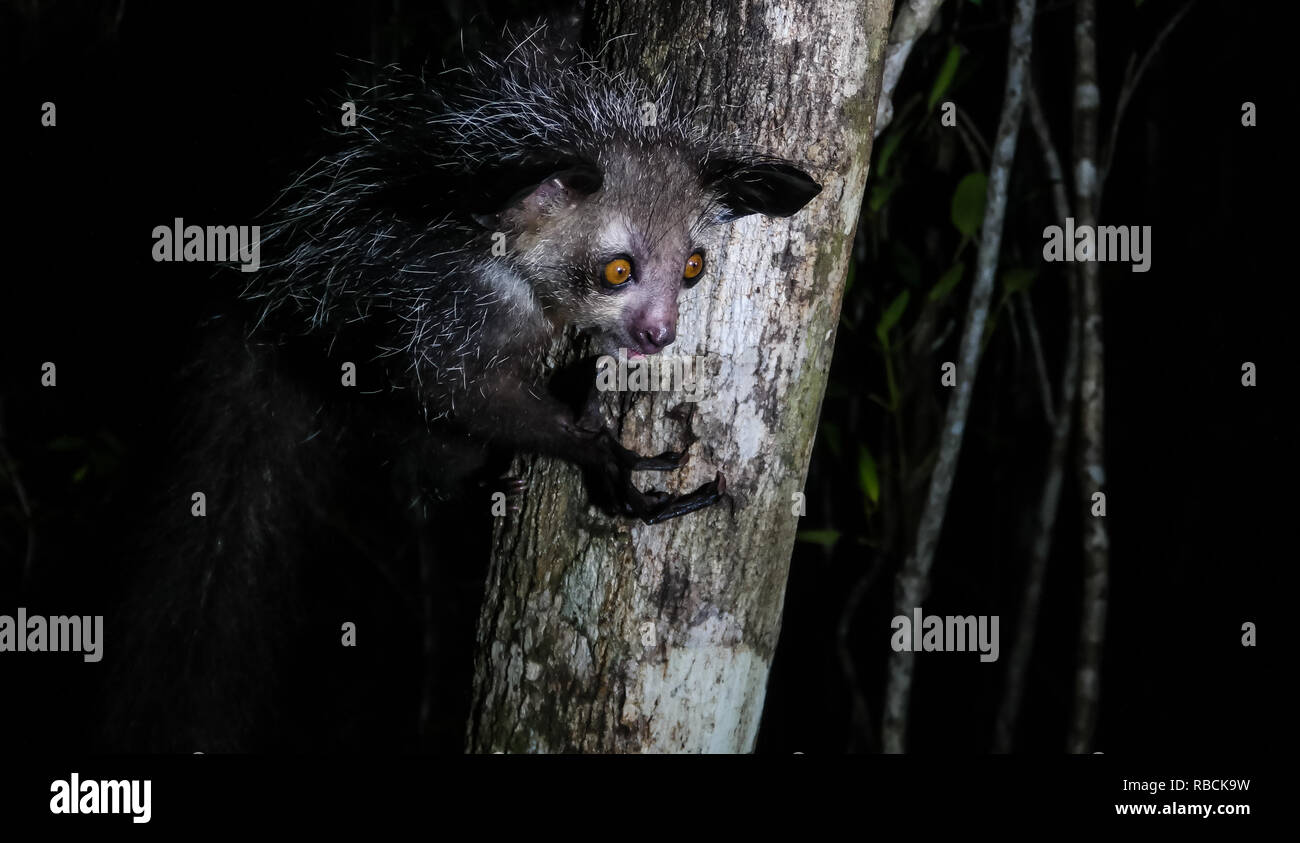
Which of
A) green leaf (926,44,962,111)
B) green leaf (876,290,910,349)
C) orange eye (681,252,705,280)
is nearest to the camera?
orange eye (681,252,705,280)

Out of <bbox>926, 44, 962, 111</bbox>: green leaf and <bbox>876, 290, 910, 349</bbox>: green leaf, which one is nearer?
<bbox>926, 44, 962, 111</bbox>: green leaf

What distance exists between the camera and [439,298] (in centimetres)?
235

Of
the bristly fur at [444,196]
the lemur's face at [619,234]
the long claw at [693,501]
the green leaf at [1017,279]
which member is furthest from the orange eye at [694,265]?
the green leaf at [1017,279]

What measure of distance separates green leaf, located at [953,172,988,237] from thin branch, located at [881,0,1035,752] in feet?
0.09

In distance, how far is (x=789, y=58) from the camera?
1846 millimetres

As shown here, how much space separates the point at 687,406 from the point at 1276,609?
2322mm

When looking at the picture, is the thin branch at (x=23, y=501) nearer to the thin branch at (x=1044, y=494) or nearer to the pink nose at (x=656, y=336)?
the pink nose at (x=656, y=336)

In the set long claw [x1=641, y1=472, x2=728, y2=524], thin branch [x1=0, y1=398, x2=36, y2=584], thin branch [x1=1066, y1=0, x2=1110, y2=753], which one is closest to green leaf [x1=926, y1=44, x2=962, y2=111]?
thin branch [x1=1066, y1=0, x2=1110, y2=753]

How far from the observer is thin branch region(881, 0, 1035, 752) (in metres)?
2.79

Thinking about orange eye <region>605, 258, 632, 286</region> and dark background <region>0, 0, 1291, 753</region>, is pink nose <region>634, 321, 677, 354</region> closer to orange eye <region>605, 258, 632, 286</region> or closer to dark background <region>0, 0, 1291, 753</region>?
orange eye <region>605, 258, 632, 286</region>

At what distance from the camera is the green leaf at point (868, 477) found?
117 inches

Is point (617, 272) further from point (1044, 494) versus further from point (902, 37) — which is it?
point (1044, 494)

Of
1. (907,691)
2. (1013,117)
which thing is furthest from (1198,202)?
(907,691)
